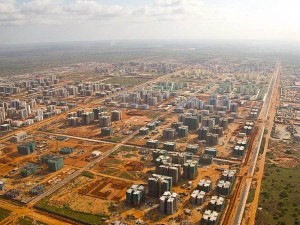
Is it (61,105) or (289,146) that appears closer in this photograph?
(289,146)

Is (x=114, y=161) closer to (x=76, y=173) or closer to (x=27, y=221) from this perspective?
(x=76, y=173)

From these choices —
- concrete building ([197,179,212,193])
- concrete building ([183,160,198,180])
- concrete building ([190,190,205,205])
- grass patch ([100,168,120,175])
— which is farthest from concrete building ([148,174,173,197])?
grass patch ([100,168,120,175])

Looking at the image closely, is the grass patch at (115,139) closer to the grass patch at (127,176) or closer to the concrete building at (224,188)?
the grass patch at (127,176)

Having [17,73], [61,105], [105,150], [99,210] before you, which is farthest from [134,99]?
[17,73]

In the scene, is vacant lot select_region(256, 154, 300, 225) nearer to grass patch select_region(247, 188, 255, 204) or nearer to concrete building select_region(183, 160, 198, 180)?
grass patch select_region(247, 188, 255, 204)

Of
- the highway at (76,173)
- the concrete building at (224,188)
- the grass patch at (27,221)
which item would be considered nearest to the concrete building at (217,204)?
the concrete building at (224,188)

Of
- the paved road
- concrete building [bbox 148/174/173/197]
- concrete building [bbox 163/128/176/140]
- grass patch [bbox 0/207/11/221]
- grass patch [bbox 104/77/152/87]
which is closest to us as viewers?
Answer: the paved road

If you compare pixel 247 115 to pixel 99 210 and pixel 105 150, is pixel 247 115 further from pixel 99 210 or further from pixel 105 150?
pixel 99 210
